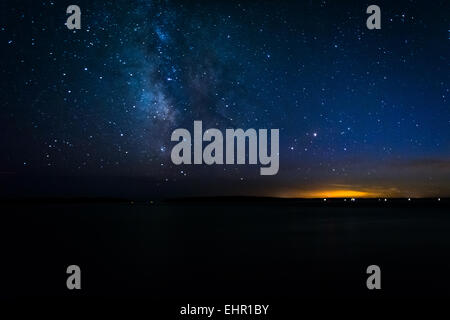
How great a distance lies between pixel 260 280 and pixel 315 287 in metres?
1.85

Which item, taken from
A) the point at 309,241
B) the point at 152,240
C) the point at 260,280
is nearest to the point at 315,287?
the point at 260,280

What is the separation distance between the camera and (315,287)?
42.9ft

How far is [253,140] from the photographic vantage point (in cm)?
1102

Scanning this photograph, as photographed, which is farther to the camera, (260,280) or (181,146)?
(260,280)

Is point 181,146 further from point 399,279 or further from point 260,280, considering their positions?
point 399,279

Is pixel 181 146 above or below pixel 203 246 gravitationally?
above

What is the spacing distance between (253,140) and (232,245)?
13.9 metres

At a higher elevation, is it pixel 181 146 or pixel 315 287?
pixel 181 146

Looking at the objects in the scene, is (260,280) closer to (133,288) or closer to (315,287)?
(315,287)
